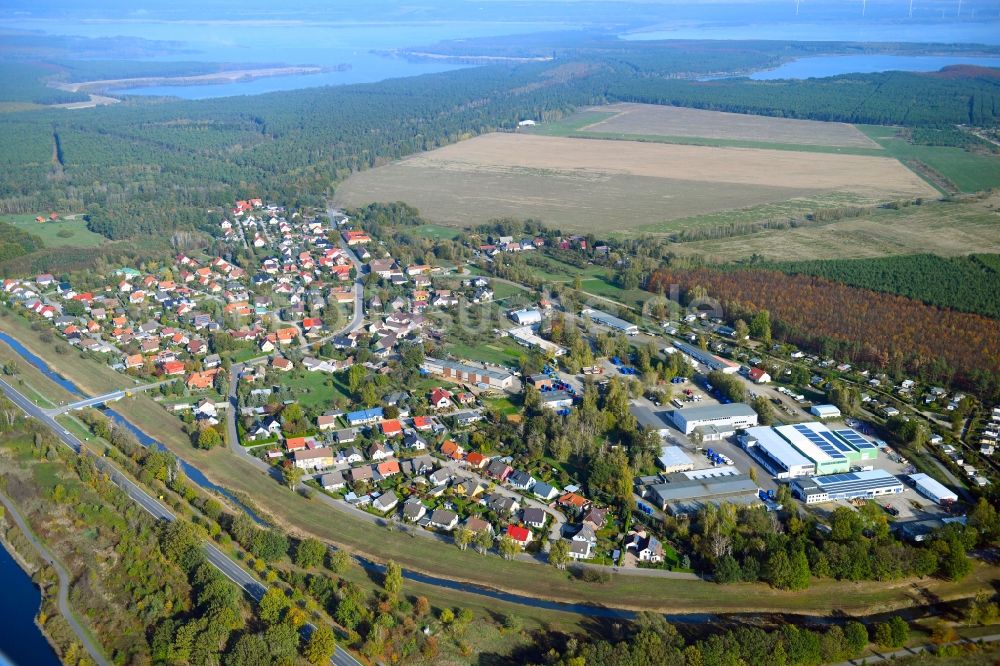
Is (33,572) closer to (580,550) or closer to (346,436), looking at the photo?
(346,436)

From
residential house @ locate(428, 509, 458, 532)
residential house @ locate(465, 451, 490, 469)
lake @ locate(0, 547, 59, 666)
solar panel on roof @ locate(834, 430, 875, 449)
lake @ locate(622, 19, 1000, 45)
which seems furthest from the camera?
lake @ locate(622, 19, 1000, 45)

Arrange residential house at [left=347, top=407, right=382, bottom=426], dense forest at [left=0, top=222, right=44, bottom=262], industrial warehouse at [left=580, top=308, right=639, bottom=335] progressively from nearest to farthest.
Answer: residential house at [left=347, top=407, right=382, bottom=426], industrial warehouse at [left=580, top=308, right=639, bottom=335], dense forest at [left=0, top=222, right=44, bottom=262]

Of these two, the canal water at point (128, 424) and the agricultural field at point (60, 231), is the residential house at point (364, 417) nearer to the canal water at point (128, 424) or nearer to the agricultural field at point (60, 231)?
the canal water at point (128, 424)

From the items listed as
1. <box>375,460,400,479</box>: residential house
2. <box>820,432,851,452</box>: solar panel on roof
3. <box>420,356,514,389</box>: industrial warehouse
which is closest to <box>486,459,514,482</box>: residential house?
<box>375,460,400,479</box>: residential house

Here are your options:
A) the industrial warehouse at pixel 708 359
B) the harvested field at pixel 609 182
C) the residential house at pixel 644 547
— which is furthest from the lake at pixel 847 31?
the residential house at pixel 644 547

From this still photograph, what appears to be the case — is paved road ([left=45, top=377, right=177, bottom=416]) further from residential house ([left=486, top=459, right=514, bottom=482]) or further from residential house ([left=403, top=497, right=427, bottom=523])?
residential house ([left=486, top=459, right=514, bottom=482])

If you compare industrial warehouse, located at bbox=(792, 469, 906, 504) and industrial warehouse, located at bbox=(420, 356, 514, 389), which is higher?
industrial warehouse, located at bbox=(420, 356, 514, 389)
